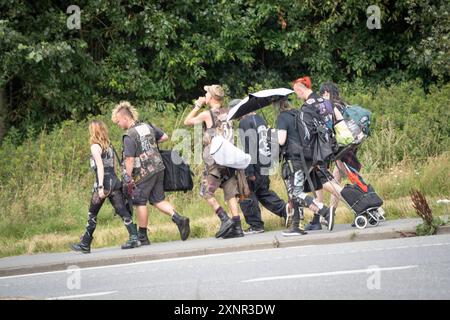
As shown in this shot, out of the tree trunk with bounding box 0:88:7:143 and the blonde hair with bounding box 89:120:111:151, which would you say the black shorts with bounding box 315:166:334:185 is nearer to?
the blonde hair with bounding box 89:120:111:151

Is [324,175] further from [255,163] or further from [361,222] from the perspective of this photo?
[255,163]

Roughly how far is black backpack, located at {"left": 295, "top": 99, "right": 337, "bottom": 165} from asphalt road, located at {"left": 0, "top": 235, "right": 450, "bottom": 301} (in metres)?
1.36

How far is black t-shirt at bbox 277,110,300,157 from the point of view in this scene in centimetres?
1348

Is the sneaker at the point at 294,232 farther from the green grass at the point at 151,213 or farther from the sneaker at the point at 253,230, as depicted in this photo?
the green grass at the point at 151,213

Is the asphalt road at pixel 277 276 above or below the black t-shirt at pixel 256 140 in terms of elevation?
below

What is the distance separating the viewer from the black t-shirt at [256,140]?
14.3m

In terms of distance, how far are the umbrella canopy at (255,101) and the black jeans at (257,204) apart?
3.35 ft

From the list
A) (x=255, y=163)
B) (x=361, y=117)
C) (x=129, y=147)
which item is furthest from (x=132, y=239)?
(x=361, y=117)

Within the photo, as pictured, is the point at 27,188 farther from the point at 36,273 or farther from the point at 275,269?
the point at 275,269

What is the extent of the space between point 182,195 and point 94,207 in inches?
161

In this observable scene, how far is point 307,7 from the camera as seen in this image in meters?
24.0

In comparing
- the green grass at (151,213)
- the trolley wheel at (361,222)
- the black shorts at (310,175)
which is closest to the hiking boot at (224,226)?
the green grass at (151,213)

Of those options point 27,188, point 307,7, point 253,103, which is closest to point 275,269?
point 253,103

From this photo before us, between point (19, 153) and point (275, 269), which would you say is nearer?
point (275, 269)
